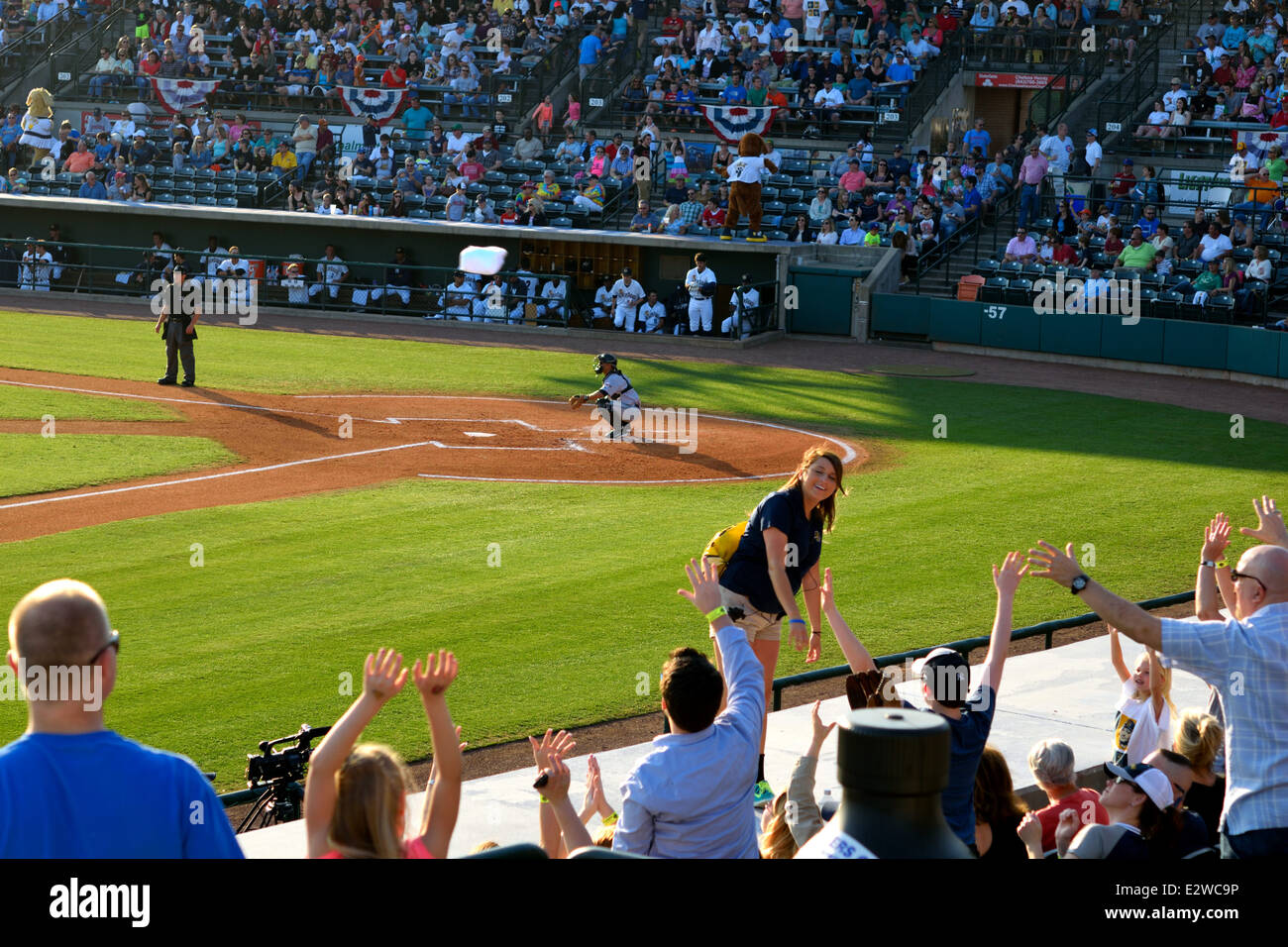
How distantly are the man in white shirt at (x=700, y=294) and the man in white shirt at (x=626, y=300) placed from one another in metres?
1.21

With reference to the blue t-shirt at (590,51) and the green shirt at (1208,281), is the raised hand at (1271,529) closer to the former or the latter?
the green shirt at (1208,281)

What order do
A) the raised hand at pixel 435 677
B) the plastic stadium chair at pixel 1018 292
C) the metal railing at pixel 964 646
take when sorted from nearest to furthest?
1. the raised hand at pixel 435 677
2. the metal railing at pixel 964 646
3. the plastic stadium chair at pixel 1018 292

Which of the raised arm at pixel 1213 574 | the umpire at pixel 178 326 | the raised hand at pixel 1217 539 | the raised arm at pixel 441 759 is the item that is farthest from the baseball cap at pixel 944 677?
the umpire at pixel 178 326

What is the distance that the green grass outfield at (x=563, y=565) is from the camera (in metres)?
10.9

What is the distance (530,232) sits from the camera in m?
33.8

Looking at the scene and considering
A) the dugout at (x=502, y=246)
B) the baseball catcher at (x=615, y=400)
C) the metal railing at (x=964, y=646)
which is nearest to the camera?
the metal railing at (x=964, y=646)

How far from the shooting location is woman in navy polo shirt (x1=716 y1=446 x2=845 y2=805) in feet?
27.7

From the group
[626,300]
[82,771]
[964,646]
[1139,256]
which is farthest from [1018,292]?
[82,771]

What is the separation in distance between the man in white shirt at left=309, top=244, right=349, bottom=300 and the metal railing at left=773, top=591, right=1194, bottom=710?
24.9 meters

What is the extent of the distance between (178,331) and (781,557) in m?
17.6

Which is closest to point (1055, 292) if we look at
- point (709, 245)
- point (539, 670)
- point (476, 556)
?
point (709, 245)

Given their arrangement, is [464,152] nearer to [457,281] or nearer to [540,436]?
[457,281]

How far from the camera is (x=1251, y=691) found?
5035 millimetres
